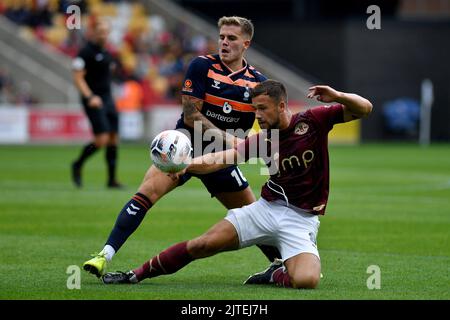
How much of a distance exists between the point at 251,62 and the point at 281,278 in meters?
29.4

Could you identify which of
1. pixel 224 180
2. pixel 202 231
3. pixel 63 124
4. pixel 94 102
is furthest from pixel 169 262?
pixel 63 124

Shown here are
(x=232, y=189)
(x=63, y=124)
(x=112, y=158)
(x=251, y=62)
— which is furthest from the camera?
(x=251, y=62)

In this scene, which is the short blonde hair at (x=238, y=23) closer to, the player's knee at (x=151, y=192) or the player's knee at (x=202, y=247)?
the player's knee at (x=151, y=192)

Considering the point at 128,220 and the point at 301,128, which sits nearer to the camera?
the point at 301,128

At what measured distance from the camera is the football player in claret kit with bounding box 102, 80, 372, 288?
8453mm

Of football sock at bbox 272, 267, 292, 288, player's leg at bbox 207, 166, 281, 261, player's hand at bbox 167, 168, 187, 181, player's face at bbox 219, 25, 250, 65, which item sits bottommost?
football sock at bbox 272, 267, 292, 288

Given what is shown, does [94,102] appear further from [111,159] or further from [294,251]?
[294,251]

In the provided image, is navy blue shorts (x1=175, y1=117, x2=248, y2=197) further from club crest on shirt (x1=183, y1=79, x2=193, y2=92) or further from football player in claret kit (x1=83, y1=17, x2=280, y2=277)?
club crest on shirt (x1=183, y1=79, x2=193, y2=92)

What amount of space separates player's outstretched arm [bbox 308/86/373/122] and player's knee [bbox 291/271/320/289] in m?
1.38

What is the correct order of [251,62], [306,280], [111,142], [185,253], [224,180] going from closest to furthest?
[306,280], [185,253], [224,180], [111,142], [251,62]

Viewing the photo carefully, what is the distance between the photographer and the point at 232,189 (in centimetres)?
961

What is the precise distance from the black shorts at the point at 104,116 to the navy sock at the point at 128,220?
8.47m

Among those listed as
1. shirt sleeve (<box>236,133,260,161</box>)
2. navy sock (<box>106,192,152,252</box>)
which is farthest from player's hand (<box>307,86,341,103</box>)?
navy sock (<box>106,192,152,252</box>)

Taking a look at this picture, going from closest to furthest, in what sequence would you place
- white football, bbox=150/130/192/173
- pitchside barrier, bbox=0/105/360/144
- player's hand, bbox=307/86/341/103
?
white football, bbox=150/130/192/173, player's hand, bbox=307/86/341/103, pitchside barrier, bbox=0/105/360/144
